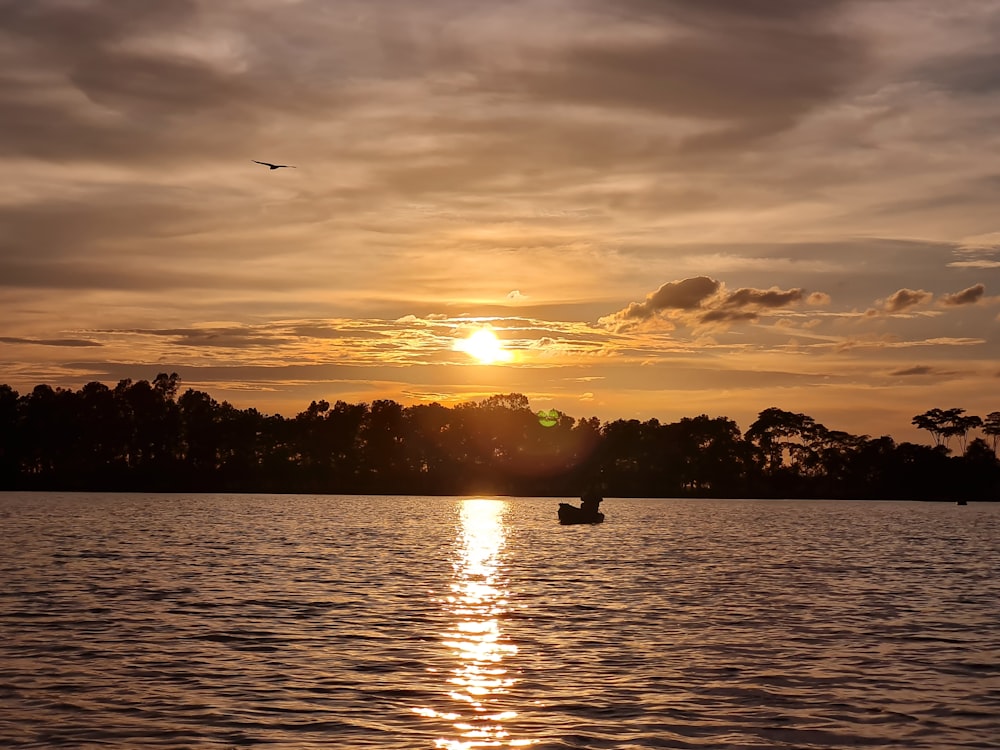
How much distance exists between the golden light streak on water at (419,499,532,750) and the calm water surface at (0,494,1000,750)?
11 centimetres

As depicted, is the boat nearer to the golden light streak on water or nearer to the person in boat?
the person in boat

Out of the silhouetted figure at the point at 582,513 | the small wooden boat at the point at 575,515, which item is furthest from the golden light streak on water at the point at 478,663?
the silhouetted figure at the point at 582,513

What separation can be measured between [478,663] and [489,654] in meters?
1.39

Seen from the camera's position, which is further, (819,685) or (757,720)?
(819,685)

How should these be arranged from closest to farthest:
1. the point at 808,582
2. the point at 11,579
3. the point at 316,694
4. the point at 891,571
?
the point at 316,694
the point at 11,579
the point at 808,582
the point at 891,571

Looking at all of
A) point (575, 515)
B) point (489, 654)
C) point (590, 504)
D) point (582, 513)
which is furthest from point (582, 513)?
point (489, 654)

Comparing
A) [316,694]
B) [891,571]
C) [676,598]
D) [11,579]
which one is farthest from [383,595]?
[891,571]

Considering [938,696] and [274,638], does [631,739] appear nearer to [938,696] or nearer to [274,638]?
[938,696]

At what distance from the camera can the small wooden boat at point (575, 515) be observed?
437 feet

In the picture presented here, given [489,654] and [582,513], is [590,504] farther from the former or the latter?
[489,654]

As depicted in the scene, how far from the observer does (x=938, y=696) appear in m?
27.4

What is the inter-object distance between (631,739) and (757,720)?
12.1ft

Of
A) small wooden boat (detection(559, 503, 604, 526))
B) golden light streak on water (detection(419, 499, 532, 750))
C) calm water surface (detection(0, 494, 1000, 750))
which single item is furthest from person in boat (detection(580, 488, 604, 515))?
golden light streak on water (detection(419, 499, 532, 750))

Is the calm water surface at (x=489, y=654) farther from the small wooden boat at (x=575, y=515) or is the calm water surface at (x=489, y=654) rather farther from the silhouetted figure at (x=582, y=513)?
the silhouetted figure at (x=582, y=513)
